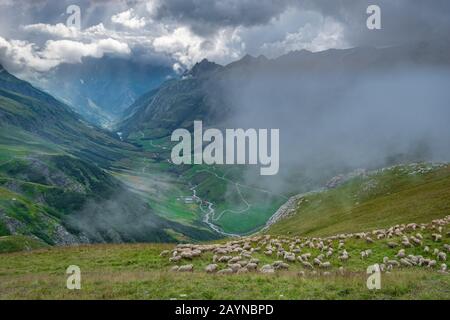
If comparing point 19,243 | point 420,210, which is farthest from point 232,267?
point 19,243

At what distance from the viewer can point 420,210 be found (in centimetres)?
8044

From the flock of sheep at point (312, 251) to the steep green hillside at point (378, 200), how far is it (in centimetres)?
3206

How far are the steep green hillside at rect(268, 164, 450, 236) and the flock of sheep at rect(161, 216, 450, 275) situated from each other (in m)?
32.1

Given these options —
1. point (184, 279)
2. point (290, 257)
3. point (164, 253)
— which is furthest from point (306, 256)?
point (184, 279)

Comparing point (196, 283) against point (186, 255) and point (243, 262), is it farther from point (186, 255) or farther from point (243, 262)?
point (186, 255)

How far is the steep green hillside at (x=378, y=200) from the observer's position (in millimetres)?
86188

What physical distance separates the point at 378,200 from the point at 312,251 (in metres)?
84.2

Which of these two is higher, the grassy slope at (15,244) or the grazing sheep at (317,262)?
the grassy slope at (15,244)

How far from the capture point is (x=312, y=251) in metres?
42.7

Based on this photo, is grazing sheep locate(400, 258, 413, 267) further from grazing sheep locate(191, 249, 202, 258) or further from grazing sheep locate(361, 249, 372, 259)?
grazing sheep locate(191, 249, 202, 258)

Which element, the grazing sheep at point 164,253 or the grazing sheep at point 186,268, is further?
the grazing sheep at point 164,253

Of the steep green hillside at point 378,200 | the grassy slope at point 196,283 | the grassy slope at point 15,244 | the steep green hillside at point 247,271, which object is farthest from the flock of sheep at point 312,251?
the grassy slope at point 15,244

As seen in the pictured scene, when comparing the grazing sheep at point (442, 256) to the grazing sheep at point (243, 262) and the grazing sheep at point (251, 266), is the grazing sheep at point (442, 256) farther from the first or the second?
the grazing sheep at point (243, 262)
